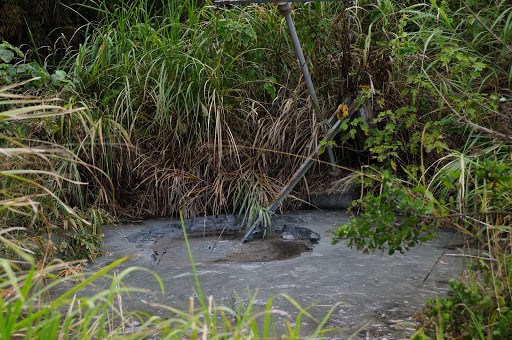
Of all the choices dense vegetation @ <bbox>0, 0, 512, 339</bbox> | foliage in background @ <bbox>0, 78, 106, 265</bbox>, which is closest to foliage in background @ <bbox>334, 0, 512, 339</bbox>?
dense vegetation @ <bbox>0, 0, 512, 339</bbox>

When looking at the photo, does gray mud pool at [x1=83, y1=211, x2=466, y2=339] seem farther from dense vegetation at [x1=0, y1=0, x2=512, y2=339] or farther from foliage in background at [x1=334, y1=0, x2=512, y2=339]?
dense vegetation at [x1=0, y1=0, x2=512, y2=339]

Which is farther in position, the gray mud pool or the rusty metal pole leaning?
the rusty metal pole leaning

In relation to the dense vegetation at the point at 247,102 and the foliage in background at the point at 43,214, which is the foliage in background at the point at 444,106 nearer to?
the dense vegetation at the point at 247,102

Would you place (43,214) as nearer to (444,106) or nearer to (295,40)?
(295,40)

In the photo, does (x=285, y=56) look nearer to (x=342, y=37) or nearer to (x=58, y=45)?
(x=342, y=37)

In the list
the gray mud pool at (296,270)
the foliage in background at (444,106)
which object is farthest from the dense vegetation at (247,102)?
the gray mud pool at (296,270)

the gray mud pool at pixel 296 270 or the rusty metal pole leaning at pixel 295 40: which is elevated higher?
the rusty metal pole leaning at pixel 295 40

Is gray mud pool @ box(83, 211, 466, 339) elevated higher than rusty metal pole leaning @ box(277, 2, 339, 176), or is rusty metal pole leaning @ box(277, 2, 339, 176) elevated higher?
rusty metal pole leaning @ box(277, 2, 339, 176)

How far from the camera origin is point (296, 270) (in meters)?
2.85

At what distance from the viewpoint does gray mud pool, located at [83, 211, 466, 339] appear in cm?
231

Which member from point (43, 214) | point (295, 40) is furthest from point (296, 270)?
point (295, 40)

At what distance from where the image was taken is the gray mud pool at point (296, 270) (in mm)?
2314

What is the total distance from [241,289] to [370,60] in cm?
225

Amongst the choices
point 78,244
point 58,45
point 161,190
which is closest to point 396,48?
point 161,190
